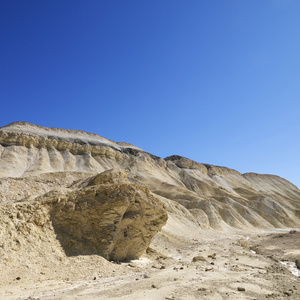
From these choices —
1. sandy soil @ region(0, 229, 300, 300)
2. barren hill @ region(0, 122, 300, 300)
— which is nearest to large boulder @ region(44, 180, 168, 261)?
barren hill @ region(0, 122, 300, 300)

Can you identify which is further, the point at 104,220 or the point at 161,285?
the point at 104,220

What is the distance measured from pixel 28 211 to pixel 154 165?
198 feet

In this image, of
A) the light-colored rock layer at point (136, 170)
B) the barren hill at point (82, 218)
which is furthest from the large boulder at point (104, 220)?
the light-colored rock layer at point (136, 170)

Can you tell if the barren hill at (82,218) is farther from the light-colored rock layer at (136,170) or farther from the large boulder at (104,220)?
the light-colored rock layer at (136,170)

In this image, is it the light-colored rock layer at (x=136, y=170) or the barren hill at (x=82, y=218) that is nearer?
the barren hill at (x=82, y=218)

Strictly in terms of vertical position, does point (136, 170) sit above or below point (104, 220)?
above

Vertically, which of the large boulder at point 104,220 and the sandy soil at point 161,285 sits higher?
the large boulder at point 104,220

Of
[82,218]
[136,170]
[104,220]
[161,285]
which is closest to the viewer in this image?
[161,285]

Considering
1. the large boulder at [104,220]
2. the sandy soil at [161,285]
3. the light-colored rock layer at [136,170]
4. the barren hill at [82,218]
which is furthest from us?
the light-colored rock layer at [136,170]

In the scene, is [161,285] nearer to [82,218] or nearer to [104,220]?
[104,220]

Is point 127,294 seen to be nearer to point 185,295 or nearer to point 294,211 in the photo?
point 185,295

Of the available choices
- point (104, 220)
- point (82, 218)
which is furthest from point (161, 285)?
point (82, 218)

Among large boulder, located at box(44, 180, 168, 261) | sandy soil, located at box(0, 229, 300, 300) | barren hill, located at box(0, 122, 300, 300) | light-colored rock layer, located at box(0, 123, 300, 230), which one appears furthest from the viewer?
light-colored rock layer, located at box(0, 123, 300, 230)

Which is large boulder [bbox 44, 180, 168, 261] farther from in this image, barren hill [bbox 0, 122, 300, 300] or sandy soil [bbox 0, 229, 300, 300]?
sandy soil [bbox 0, 229, 300, 300]
